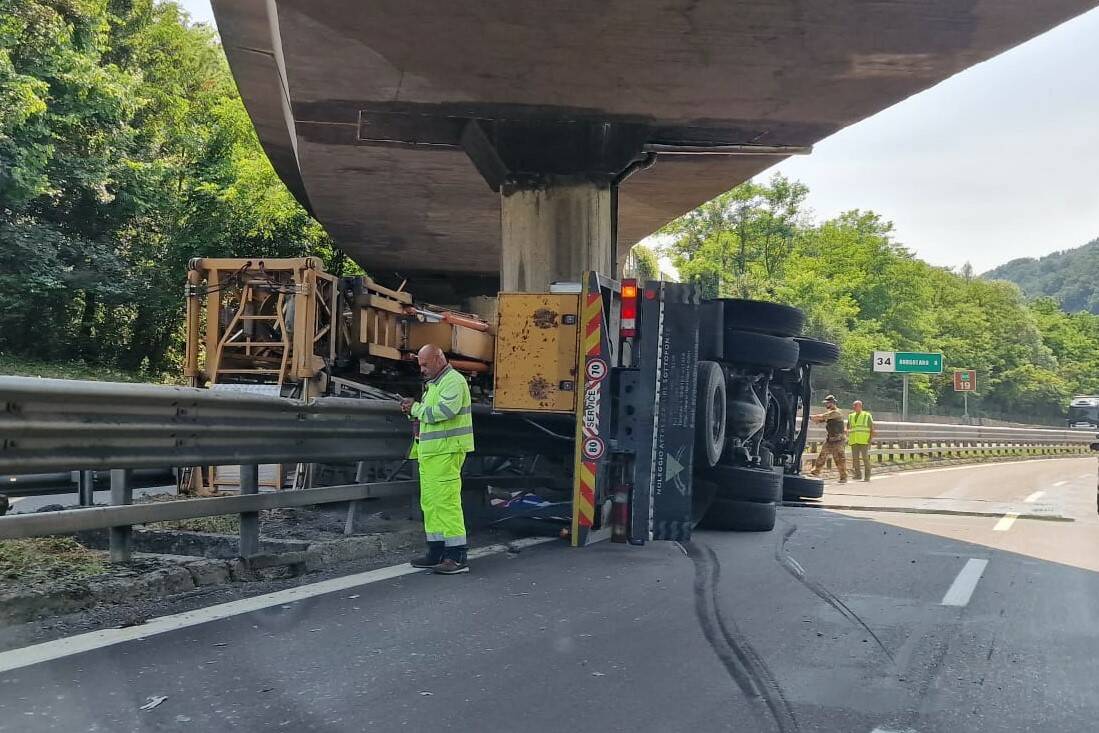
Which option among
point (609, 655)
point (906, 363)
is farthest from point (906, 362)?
point (609, 655)

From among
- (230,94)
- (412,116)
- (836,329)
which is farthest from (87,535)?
(836,329)

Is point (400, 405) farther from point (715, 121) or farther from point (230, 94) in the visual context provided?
point (230, 94)

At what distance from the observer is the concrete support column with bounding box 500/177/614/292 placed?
527 inches

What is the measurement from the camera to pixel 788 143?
13180 millimetres

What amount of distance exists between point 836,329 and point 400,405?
4465 centimetres

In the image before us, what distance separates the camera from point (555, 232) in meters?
13.5

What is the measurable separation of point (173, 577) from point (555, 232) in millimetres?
9219

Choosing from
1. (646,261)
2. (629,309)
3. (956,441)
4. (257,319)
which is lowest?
(956,441)

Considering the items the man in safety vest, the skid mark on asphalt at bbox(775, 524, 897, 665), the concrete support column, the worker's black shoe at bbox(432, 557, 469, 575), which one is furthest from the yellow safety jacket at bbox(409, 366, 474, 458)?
the man in safety vest

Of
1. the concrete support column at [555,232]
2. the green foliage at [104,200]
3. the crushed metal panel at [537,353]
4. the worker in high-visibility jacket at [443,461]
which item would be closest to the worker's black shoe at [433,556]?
the worker in high-visibility jacket at [443,461]

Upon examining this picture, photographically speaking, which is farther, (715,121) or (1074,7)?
(715,121)

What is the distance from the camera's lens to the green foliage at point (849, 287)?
50.4m

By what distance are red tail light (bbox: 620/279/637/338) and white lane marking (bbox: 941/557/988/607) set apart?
2.98 m

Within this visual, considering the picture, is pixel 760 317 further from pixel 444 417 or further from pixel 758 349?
pixel 444 417
